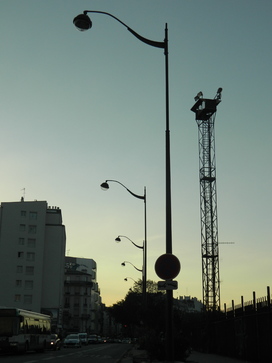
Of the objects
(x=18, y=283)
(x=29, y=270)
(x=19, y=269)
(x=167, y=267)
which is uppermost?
(x=19, y=269)

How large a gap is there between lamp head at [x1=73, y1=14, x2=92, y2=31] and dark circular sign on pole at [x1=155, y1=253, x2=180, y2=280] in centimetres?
656

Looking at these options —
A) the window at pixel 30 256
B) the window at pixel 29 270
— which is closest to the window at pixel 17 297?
the window at pixel 29 270

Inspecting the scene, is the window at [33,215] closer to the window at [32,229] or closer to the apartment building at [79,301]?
the window at [32,229]

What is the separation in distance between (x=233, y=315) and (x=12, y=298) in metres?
79.8

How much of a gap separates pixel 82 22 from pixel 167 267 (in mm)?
6953

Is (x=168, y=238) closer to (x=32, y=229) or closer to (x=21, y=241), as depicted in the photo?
(x=21, y=241)

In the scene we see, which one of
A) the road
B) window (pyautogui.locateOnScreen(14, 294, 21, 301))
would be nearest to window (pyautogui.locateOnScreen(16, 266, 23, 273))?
window (pyautogui.locateOnScreen(14, 294, 21, 301))

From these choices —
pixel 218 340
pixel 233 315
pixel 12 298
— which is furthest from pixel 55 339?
pixel 12 298

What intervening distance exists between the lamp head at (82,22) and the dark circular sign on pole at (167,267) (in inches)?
258

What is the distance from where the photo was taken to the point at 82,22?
1416cm

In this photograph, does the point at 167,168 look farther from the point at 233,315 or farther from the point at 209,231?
the point at 209,231

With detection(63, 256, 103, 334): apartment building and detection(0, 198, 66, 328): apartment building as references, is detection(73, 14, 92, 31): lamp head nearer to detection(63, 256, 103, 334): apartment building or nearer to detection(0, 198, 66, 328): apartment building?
detection(0, 198, 66, 328): apartment building

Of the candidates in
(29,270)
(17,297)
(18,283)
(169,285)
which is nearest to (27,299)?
(17,297)

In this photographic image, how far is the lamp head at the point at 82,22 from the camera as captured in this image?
1414 cm
